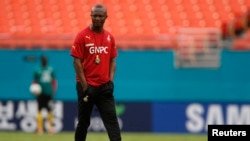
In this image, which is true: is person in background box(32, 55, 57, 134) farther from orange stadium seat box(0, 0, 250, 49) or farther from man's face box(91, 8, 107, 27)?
man's face box(91, 8, 107, 27)

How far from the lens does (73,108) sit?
70.9ft

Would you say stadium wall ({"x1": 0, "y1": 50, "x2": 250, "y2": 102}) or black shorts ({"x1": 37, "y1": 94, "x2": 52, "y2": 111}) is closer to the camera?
black shorts ({"x1": 37, "y1": 94, "x2": 52, "y2": 111})

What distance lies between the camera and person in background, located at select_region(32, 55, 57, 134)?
20.4 m

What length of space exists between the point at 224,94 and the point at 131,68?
8.90ft

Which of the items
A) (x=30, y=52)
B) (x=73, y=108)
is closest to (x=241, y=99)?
(x=73, y=108)

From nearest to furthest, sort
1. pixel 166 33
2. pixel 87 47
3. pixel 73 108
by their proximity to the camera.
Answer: pixel 87 47 < pixel 73 108 < pixel 166 33

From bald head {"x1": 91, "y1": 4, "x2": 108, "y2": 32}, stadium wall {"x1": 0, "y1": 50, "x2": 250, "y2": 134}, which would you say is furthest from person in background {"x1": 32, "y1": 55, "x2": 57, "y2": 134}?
bald head {"x1": 91, "y1": 4, "x2": 108, "y2": 32}

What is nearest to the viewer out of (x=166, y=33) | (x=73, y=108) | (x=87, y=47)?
(x=87, y=47)

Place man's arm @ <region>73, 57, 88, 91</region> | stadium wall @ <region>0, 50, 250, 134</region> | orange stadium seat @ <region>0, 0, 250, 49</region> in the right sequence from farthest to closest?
orange stadium seat @ <region>0, 0, 250, 49</region>
stadium wall @ <region>0, 50, 250, 134</region>
man's arm @ <region>73, 57, 88, 91</region>

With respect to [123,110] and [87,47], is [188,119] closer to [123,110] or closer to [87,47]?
[123,110]

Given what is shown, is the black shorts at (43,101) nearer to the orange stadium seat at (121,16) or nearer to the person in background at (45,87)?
the person in background at (45,87)

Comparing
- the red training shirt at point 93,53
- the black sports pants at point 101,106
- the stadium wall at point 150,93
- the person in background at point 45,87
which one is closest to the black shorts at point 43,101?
the person in background at point 45,87

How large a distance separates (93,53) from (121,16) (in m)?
13.8

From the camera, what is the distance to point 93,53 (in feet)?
36.7
